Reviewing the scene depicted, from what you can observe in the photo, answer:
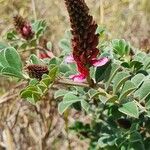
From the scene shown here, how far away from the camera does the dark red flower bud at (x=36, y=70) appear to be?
1.03 meters

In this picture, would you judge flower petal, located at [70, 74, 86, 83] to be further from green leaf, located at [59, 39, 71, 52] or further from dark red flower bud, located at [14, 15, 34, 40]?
dark red flower bud, located at [14, 15, 34, 40]

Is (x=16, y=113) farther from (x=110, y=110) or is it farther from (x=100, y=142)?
(x=110, y=110)

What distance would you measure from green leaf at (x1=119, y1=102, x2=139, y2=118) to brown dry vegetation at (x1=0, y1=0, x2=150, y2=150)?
1405 mm

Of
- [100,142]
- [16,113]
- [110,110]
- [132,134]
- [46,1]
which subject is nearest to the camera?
[110,110]

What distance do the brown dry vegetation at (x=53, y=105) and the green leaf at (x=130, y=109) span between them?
1.40 meters

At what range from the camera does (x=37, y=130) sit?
2732 millimetres

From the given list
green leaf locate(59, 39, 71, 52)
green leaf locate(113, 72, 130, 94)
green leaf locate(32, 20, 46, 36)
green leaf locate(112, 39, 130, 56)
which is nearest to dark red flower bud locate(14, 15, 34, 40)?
green leaf locate(32, 20, 46, 36)

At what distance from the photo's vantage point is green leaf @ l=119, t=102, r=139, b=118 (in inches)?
40.5

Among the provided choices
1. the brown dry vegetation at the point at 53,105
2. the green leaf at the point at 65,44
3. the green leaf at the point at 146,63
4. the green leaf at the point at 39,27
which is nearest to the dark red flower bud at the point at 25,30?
the green leaf at the point at 39,27

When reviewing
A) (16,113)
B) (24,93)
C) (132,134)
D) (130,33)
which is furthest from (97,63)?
(130,33)

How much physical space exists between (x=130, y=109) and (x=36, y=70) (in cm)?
21

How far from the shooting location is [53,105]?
2754mm

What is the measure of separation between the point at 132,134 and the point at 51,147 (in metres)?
1.47

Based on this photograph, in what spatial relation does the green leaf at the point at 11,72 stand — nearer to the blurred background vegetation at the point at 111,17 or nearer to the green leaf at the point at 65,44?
the green leaf at the point at 65,44
